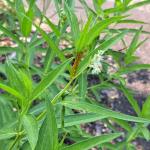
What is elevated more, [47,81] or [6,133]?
[47,81]

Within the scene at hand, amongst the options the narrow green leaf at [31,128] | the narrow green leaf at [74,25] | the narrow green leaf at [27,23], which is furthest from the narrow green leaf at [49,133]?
the narrow green leaf at [27,23]

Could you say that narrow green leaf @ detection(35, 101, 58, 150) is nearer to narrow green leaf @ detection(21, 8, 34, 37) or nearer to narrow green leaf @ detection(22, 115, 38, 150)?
narrow green leaf @ detection(22, 115, 38, 150)

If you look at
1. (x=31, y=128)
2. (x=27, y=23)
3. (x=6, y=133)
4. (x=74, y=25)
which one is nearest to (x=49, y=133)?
(x=31, y=128)

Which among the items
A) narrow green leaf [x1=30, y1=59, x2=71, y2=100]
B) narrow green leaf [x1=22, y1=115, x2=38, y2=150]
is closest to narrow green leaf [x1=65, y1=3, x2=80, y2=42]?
narrow green leaf [x1=30, y1=59, x2=71, y2=100]

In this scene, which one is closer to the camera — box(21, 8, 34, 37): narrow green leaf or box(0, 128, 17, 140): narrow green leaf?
box(0, 128, 17, 140): narrow green leaf

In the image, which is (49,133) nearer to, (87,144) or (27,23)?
(87,144)

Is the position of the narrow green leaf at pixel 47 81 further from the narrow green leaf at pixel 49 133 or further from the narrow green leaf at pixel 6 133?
the narrow green leaf at pixel 6 133
